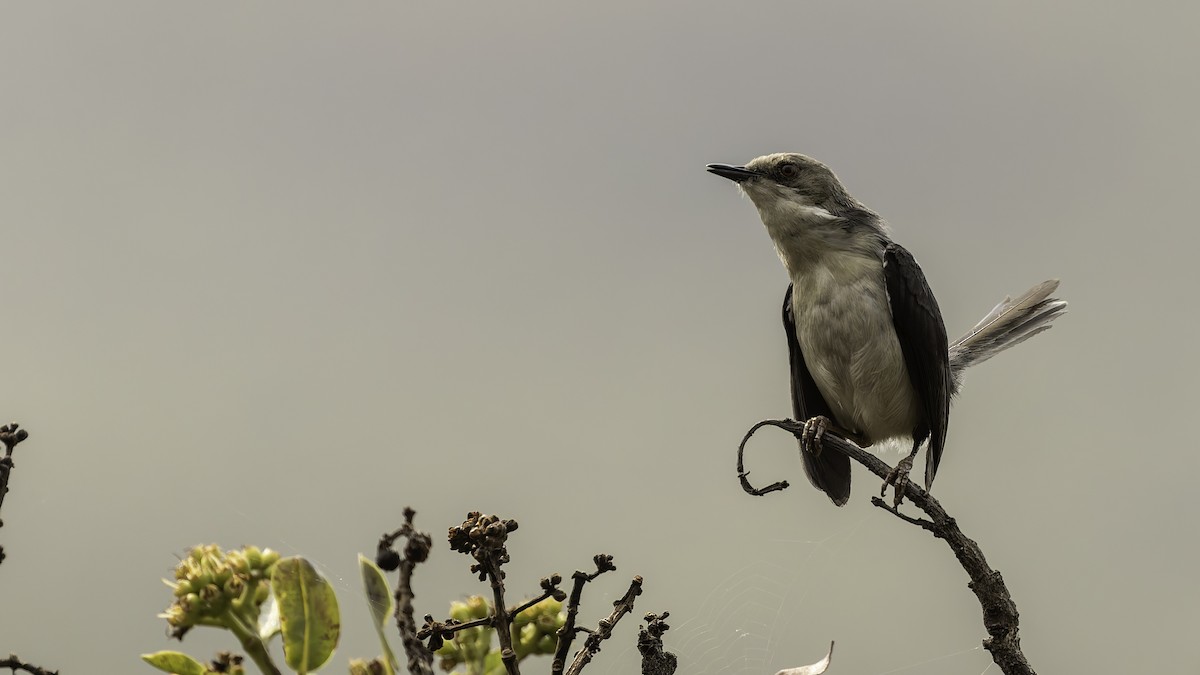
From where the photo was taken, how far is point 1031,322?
5273mm

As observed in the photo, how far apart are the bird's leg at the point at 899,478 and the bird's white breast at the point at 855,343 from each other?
223mm

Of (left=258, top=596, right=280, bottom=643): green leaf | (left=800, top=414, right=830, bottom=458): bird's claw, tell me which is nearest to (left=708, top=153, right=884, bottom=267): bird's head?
(left=800, top=414, right=830, bottom=458): bird's claw

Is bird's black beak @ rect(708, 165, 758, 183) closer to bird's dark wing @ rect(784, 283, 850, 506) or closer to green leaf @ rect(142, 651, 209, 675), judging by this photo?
bird's dark wing @ rect(784, 283, 850, 506)

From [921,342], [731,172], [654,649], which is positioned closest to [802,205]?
[731,172]

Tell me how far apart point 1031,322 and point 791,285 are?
5.12 feet

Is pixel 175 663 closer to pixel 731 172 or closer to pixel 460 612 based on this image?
pixel 460 612

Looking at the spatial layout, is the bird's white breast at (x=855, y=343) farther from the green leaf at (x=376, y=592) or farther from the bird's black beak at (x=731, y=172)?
the green leaf at (x=376, y=592)

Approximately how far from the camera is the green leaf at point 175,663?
1.09 meters

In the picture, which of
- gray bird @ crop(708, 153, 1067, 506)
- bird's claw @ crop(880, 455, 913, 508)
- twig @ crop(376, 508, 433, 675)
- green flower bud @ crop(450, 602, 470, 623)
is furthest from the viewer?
gray bird @ crop(708, 153, 1067, 506)

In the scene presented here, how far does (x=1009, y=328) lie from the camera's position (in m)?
5.27

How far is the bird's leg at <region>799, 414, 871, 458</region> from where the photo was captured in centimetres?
311

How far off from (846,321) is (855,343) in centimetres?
9

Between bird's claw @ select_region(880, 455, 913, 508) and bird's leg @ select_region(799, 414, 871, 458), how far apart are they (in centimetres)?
23

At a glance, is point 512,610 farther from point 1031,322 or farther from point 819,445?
point 1031,322
